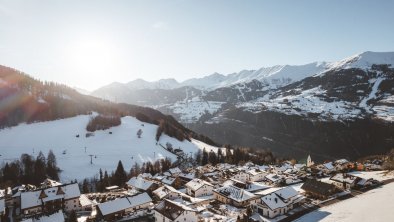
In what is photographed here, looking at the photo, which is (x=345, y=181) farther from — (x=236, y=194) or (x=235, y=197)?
(x=235, y=197)

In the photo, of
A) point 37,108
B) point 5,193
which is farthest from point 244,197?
point 37,108

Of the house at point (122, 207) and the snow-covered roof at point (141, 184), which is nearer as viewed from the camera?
the house at point (122, 207)

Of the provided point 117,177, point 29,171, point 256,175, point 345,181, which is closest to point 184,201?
point 256,175

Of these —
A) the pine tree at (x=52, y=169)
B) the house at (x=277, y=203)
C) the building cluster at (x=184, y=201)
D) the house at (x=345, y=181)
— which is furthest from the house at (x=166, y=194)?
the pine tree at (x=52, y=169)

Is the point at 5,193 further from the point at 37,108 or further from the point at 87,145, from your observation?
the point at 37,108

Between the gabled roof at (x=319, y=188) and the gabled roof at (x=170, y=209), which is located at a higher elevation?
the gabled roof at (x=170, y=209)

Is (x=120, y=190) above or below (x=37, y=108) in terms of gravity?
below

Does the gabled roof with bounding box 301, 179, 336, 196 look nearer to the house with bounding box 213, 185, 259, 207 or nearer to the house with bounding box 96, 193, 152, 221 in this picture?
the house with bounding box 213, 185, 259, 207

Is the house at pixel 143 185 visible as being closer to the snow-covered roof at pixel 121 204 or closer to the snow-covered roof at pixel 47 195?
the snow-covered roof at pixel 121 204
